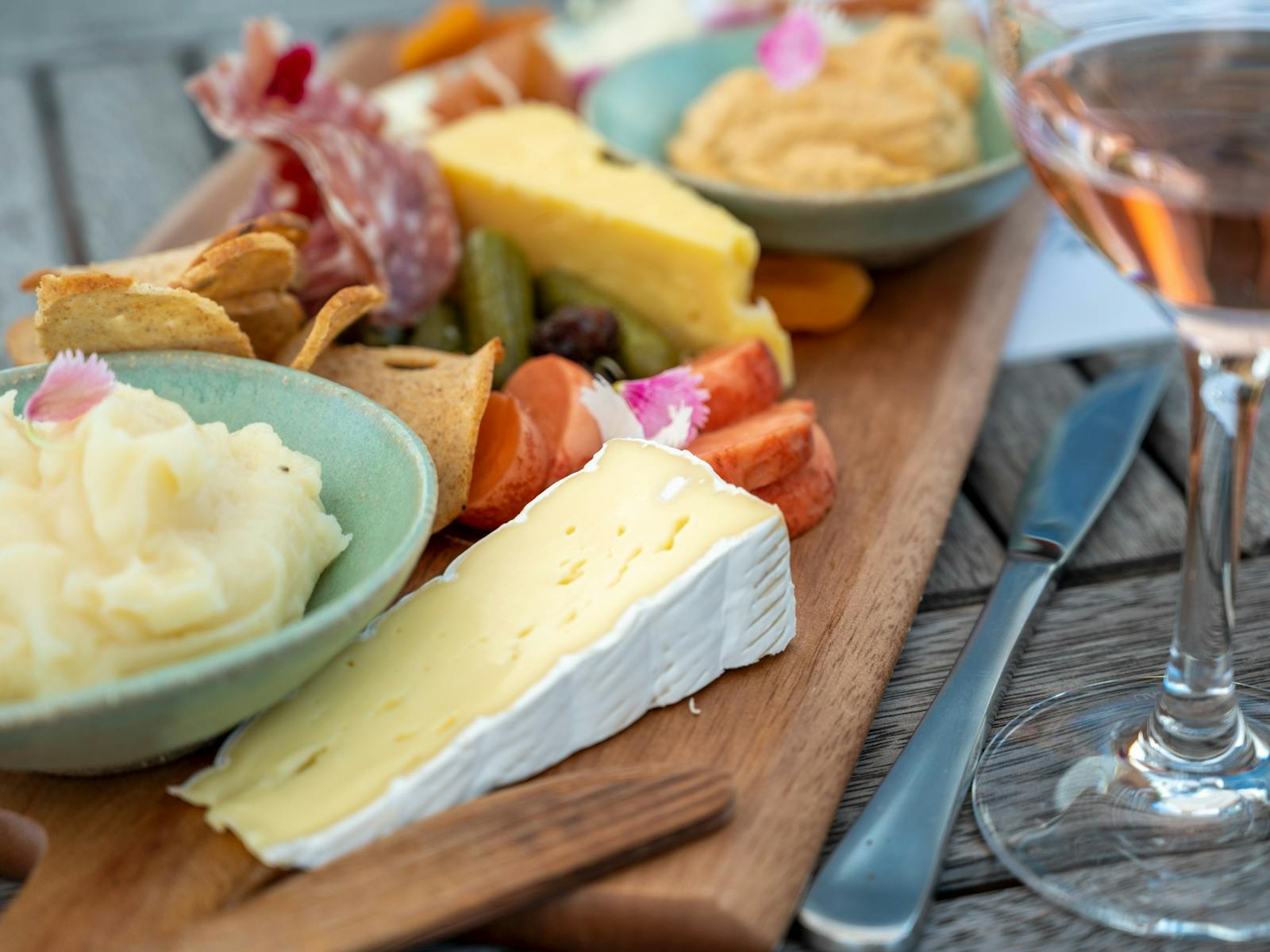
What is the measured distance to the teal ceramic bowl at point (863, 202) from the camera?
177cm

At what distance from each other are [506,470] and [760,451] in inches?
9.7

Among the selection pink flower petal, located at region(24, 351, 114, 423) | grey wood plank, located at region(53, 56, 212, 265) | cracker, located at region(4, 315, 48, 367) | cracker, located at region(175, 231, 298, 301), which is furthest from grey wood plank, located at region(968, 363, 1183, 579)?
grey wood plank, located at region(53, 56, 212, 265)

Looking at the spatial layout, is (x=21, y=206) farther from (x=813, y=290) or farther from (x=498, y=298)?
(x=813, y=290)

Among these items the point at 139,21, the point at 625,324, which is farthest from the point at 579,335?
the point at 139,21

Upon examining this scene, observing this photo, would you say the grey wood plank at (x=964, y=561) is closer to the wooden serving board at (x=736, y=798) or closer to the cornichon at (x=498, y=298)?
the wooden serving board at (x=736, y=798)

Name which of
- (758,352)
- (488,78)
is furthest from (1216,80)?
(488,78)

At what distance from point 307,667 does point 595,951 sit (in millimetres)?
290

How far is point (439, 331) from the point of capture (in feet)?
5.41

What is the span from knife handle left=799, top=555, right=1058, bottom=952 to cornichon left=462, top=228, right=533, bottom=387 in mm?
663

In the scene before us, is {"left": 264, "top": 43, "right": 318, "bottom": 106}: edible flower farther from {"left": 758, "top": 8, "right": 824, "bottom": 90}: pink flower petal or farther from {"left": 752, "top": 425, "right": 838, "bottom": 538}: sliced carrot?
{"left": 752, "top": 425, "right": 838, "bottom": 538}: sliced carrot

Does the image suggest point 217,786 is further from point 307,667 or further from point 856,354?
point 856,354

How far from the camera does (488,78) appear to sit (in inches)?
85.2

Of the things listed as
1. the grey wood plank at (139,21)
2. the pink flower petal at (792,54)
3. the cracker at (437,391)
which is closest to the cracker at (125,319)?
the cracker at (437,391)

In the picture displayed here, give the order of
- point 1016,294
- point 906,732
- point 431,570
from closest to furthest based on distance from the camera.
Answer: point 906,732 < point 431,570 < point 1016,294
